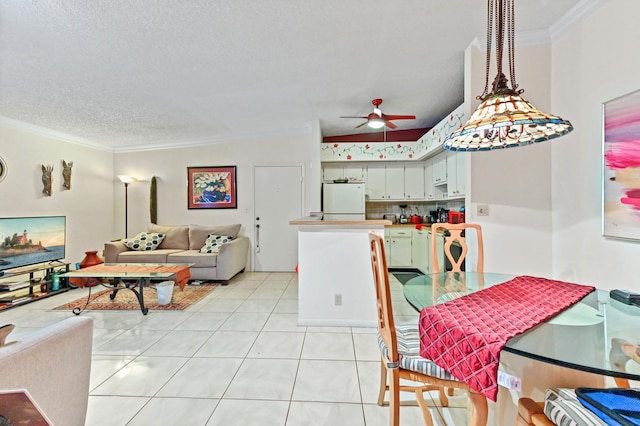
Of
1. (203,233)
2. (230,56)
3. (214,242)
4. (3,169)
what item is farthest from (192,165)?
(230,56)

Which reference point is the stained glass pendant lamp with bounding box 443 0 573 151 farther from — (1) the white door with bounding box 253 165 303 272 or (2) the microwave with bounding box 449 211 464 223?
(1) the white door with bounding box 253 165 303 272

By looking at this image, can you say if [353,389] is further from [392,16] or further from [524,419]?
[392,16]

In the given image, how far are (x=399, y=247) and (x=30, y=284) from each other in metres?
5.20

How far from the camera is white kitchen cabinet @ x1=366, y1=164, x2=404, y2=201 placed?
5332mm

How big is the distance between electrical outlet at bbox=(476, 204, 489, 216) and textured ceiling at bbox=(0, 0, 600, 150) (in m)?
1.49

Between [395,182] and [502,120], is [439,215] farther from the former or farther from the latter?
[502,120]

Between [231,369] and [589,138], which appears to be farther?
[589,138]

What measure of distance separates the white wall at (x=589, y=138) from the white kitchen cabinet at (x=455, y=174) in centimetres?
118

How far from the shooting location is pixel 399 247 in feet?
16.3

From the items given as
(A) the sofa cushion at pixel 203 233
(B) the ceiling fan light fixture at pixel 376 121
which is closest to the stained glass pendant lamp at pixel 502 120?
(B) the ceiling fan light fixture at pixel 376 121

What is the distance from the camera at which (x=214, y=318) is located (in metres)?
3.02

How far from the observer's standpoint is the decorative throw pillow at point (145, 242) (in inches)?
186

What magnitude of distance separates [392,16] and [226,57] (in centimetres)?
148

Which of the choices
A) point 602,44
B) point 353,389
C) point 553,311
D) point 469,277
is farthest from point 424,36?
point 353,389
